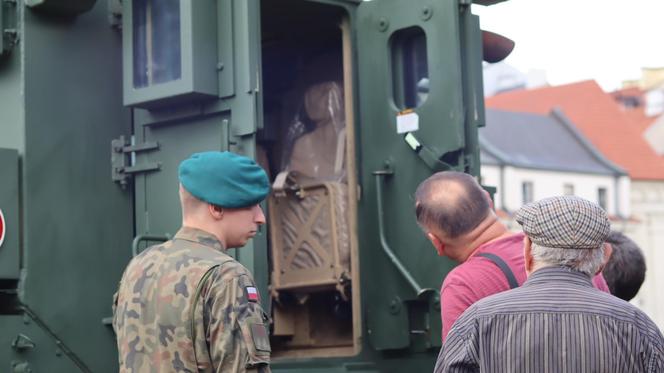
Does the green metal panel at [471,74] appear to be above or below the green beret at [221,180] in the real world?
above

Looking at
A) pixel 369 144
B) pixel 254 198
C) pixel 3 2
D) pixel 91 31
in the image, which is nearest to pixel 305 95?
pixel 369 144

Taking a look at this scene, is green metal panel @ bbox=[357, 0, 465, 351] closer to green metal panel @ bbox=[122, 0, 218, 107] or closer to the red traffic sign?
green metal panel @ bbox=[122, 0, 218, 107]

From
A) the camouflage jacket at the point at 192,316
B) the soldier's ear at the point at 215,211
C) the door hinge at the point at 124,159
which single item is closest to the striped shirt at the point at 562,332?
the camouflage jacket at the point at 192,316

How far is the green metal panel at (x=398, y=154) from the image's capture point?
5266mm

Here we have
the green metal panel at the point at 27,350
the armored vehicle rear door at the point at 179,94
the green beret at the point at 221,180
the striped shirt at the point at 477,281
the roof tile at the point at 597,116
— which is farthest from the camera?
the roof tile at the point at 597,116

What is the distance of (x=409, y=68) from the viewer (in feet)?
18.5

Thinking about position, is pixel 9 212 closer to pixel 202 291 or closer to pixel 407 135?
pixel 407 135

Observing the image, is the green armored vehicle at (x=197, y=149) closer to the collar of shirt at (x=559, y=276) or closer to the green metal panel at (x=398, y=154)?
the green metal panel at (x=398, y=154)

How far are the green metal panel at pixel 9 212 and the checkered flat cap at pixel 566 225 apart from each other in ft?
9.00

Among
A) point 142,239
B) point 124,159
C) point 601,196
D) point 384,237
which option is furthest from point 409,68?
point 601,196

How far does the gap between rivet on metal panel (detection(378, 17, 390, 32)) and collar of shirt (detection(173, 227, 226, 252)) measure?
2.41 m

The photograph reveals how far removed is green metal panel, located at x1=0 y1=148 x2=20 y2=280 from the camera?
16.2 feet

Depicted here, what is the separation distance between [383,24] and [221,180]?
94.4 inches

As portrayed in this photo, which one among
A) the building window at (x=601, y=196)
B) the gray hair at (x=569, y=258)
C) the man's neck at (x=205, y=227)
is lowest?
the gray hair at (x=569, y=258)
